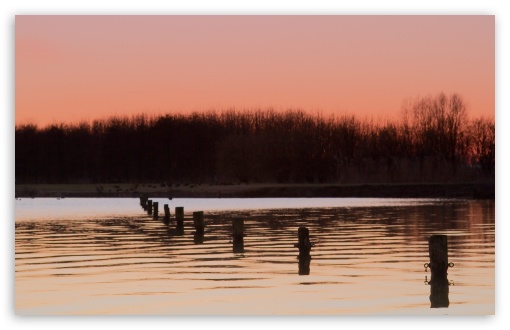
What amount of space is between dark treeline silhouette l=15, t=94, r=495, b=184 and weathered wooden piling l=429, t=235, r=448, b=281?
9.60 ft

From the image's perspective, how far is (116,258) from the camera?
2466 cm

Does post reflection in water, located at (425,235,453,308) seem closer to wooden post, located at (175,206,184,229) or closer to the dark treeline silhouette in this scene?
the dark treeline silhouette

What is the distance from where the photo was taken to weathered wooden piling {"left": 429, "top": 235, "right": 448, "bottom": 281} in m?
17.4

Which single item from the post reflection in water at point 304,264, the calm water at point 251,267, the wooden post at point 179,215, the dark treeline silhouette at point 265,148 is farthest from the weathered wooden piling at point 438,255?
the wooden post at point 179,215

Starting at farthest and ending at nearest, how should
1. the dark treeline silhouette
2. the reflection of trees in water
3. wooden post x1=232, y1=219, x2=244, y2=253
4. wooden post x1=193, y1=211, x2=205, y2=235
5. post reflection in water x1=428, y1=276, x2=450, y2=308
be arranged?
the reflection of trees in water < wooden post x1=193, y1=211, x2=205, y2=235 < wooden post x1=232, y1=219, x2=244, y2=253 < the dark treeline silhouette < post reflection in water x1=428, y1=276, x2=450, y2=308

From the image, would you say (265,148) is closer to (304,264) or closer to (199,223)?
(199,223)

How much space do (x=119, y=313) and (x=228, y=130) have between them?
16750 mm

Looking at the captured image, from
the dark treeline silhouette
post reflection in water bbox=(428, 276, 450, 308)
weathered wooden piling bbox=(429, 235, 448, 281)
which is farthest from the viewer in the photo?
the dark treeline silhouette

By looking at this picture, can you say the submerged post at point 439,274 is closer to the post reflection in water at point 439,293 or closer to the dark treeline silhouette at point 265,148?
the post reflection in water at point 439,293

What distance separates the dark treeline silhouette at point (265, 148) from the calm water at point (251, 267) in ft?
5.09

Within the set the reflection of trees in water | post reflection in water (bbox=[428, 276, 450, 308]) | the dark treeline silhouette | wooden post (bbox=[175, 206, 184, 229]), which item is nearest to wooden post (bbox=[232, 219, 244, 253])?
the dark treeline silhouette

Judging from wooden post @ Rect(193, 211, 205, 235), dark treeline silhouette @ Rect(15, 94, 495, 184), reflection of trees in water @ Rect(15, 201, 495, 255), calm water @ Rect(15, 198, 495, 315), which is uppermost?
dark treeline silhouette @ Rect(15, 94, 495, 184)

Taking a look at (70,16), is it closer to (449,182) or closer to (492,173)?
(492,173)

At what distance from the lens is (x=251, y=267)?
22.5m
